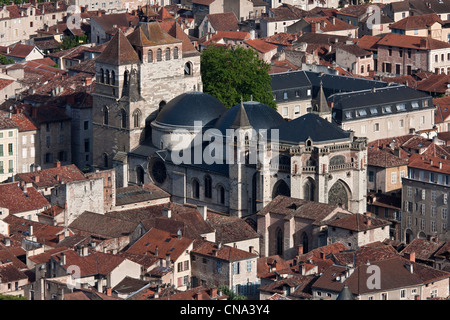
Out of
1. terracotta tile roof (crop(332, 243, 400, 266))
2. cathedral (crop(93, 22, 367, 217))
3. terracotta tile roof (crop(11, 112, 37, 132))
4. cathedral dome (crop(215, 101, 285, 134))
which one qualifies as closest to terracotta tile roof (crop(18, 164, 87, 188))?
cathedral (crop(93, 22, 367, 217))

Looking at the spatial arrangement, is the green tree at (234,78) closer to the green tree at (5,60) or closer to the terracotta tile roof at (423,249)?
the terracotta tile roof at (423,249)

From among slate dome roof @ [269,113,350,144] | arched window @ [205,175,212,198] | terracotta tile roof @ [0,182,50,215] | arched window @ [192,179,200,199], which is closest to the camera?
slate dome roof @ [269,113,350,144]

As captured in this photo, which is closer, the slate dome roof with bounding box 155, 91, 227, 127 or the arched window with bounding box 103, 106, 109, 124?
the slate dome roof with bounding box 155, 91, 227, 127

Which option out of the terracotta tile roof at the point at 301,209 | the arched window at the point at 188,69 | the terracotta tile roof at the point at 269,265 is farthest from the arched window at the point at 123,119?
the terracotta tile roof at the point at 269,265

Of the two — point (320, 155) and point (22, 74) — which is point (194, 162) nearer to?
point (320, 155)

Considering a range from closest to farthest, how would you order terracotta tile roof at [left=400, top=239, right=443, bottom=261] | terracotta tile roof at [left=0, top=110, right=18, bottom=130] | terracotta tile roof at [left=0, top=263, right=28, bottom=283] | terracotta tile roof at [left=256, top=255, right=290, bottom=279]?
1. terracotta tile roof at [left=0, top=263, right=28, bottom=283]
2. terracotta tile roof at [left=256, top=255, right=290, bottom=279]
3. terracotta tile roof at [left=400, top=239, right=443, bottom=261]
4. terracotta tile roof at [left=0, top=110, right=18, bottom=130]

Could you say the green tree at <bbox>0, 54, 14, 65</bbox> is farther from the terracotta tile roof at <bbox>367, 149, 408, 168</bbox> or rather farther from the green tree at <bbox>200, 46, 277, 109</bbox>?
the terracotta tile roof at <bbox>367, 149, 408, 168</bbox>

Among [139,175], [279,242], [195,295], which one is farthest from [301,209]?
[195,295]
